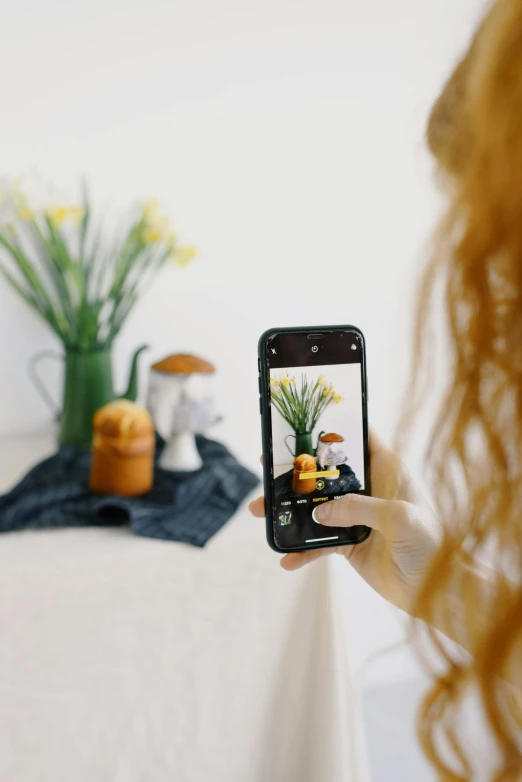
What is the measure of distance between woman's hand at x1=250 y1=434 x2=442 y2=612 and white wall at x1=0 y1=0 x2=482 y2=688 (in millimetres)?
452

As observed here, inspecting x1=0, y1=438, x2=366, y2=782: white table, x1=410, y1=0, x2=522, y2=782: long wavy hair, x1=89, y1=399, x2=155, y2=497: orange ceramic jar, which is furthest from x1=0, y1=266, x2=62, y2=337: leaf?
x1=410, y1=0, x2=522, y2=782: long wavy hair

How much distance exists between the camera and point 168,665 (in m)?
0.73

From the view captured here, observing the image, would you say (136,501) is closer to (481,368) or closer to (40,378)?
(40,378)

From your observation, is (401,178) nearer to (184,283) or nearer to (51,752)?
(184,283)

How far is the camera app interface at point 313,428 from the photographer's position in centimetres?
58

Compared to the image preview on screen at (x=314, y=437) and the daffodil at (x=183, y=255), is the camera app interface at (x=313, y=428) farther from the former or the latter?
the daffodil at (x=183, y=255)

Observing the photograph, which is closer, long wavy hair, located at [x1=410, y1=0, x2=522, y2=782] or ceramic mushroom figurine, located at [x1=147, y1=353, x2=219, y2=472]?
long wavy hair, located at [x1=410, y1=0, x2=522, y2=782]

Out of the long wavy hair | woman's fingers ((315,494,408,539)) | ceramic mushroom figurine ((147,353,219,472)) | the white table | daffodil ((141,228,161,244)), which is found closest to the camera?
the long wavy hair

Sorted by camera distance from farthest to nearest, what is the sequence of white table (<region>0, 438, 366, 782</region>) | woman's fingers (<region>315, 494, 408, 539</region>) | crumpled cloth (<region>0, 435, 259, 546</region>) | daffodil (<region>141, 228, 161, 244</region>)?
1. daffodil (<region>141, 228, 161, 244</region>)
2. crumpled cloth (<region>0, 435, 259, 546</region>)
3. white table (<region>0, 438, 366, 782</region>)
4. woman's fingers (<region>315, 494, 408, 539</region>)

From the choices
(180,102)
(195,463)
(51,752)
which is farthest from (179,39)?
(51,752)

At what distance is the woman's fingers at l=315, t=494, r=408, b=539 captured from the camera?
51cm

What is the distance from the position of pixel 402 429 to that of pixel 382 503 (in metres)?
0.20

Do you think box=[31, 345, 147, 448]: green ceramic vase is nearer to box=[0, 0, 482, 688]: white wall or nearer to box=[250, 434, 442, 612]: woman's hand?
box=[0, 0, 482, 688]: white wall

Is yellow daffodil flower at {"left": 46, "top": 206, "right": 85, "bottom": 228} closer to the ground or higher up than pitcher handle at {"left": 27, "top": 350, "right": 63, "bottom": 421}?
higher up
